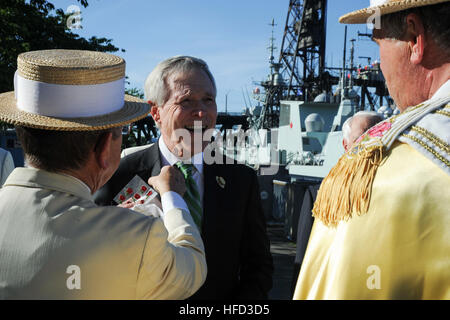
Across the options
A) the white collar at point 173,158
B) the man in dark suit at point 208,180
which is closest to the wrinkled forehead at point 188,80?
the man in dark suit at point 208,180

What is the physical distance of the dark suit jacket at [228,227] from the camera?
2547mm

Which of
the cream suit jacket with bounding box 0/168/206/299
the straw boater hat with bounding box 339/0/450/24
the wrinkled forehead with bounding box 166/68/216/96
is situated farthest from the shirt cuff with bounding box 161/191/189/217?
the straw boater hat with bounding box 339/0/450/24

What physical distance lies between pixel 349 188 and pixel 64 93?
1.05 metres

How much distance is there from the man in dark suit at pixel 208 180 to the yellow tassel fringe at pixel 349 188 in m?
1.21

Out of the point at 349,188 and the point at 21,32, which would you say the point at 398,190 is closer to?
the point at 349,188

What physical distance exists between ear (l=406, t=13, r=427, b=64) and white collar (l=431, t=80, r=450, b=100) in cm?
10

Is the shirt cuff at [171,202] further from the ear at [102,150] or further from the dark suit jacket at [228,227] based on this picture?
the dark suit jacket at [228,227]

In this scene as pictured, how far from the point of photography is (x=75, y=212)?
153 centimetres

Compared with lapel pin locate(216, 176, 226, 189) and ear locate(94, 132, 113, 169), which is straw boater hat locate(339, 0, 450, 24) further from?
lapel pin locate(216, 176, 226, 189)

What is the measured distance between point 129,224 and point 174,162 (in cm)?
120

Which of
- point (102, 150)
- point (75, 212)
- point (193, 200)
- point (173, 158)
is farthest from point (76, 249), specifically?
point (173, 158)

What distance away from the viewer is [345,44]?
30875 millimetres

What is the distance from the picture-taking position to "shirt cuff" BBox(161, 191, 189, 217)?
1922 mm
